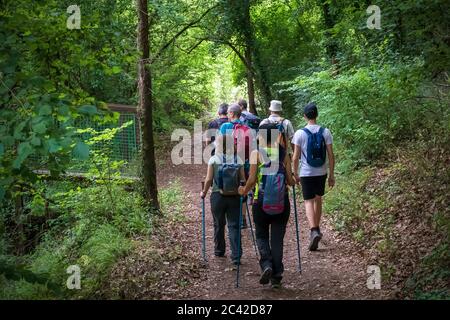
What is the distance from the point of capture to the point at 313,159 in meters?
7.52

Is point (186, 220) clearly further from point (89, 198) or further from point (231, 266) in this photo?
point (231, 266)

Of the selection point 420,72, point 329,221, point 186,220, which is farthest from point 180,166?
point 420,72

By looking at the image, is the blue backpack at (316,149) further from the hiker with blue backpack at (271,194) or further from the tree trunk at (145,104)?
the tree trunk at (145,104)

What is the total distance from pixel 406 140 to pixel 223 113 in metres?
3.65

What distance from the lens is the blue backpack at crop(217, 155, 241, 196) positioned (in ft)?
23.2

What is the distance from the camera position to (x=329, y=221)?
954 cm

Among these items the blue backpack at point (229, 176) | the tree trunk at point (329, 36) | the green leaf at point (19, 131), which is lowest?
the blue backpack at point (229, 176)

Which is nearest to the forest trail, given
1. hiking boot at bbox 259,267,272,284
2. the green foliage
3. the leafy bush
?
hiking boot at bbox 259,267,272,284

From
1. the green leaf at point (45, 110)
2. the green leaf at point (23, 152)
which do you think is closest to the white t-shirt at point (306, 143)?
the green leaf at point (45, 110)

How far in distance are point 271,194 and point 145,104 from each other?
13.6 feet

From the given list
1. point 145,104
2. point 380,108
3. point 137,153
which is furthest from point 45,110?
point 380,108

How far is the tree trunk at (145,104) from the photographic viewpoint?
30.0 feet

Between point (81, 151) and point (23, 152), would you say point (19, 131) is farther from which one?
point (81, 151)

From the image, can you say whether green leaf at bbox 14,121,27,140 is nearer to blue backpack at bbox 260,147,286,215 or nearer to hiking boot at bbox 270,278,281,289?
blue backpack at bbox 260,147,286,215
